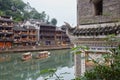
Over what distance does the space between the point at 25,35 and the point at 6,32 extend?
487cm

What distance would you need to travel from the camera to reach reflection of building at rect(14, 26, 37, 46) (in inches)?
1357

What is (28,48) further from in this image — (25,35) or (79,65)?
(79,65)

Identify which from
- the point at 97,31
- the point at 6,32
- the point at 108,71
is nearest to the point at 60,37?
the point at 6,32

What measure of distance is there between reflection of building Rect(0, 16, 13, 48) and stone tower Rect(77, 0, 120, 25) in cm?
2828

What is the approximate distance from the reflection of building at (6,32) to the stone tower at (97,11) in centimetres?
2828

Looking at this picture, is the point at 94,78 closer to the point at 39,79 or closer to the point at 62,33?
the point at 39,79

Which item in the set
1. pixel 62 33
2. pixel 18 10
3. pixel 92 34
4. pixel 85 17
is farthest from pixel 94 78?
pixel 18 10

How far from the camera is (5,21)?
3219 cm

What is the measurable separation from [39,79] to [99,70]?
12799 millimetres

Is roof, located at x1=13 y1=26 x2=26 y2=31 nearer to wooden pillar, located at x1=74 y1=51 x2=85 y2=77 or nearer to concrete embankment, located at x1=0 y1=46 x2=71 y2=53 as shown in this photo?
concrete embankment, located at x1=0 y1=46 x2=71 y2=53

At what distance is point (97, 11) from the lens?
13.4 ft

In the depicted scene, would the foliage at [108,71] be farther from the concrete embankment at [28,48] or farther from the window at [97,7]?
the concrete embankment at [28,48]

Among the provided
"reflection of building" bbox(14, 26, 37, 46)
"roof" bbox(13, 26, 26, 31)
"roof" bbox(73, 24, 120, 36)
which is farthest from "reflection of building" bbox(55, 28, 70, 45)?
"roof" bbox(73, 24, 120, 36)

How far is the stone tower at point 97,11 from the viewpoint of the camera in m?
3.66
